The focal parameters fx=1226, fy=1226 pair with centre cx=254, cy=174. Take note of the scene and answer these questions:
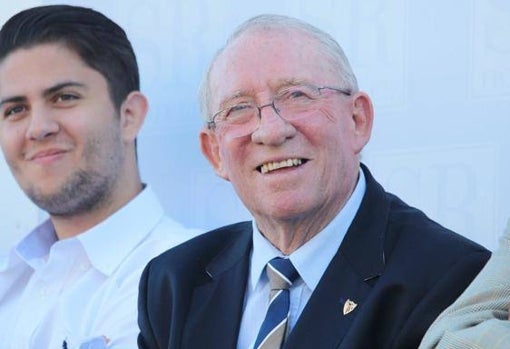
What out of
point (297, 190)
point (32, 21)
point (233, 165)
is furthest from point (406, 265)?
point (32, 21)

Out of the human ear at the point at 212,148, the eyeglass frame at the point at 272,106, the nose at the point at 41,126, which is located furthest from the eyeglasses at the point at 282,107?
the nose at the point at 41,126

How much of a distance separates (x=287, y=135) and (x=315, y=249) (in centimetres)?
23

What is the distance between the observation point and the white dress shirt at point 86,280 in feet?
9.48

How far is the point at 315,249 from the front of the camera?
236 cm

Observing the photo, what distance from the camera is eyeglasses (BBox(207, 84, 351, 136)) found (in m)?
2.38

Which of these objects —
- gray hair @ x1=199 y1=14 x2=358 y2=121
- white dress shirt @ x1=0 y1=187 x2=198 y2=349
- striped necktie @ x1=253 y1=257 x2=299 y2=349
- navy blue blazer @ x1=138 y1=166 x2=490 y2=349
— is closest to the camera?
navy blue blazer @ x1=138 y1=166 x2=490 y2=349

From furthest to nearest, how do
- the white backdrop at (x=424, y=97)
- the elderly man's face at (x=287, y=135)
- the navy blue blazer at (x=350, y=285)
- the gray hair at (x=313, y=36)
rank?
the white backdrop at (x=424, y=97), the gray hair at (x=313, y=36), the elderly man's face at (x=287, y=135), the navy blue blazer at (x=350, y=285)

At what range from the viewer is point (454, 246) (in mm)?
2207

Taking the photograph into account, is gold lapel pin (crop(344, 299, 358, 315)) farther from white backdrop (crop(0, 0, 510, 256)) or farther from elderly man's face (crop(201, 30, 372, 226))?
white backdrop (crop(0, 0, 510, 256))

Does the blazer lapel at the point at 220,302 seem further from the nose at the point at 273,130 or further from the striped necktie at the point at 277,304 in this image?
the nose at the point at 273,130

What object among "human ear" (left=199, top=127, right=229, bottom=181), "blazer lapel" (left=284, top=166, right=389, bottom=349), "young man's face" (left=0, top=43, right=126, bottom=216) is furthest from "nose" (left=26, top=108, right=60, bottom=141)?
"blazer lapel" (left=284, top=166, right=389, bottom=349)

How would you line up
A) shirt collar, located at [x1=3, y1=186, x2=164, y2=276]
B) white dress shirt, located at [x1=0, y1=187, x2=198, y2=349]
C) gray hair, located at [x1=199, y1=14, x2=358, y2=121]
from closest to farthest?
gray hair, located at [x1=199, y1=14, x2=358, y2=121]
white dress shirt, located at [x1=0, y1=187, x2=198, y2=349]
shirt collar, located at [x1=3, y1=186, x2=164, y2=276]

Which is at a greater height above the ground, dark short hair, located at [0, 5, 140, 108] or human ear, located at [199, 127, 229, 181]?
dark short hair, located at [0, 5, 140, 108]

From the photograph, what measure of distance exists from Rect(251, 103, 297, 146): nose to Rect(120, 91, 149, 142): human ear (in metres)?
0.85
